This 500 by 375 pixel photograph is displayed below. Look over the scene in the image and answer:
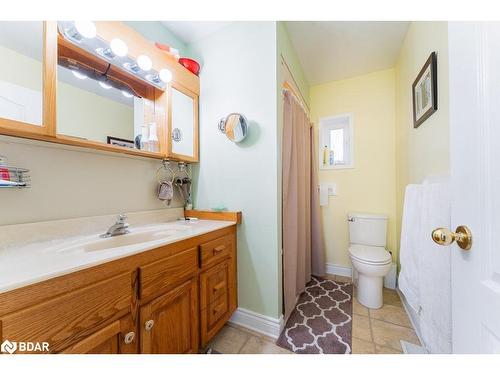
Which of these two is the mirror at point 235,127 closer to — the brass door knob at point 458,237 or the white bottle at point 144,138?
the white bottle at point 144,138

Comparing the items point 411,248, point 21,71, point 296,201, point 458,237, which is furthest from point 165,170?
point 411,248

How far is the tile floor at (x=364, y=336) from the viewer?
1197 mm

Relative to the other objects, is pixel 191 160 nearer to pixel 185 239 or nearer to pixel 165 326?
pixel 185 239

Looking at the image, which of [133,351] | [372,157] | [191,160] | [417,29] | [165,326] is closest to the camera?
[133,351]

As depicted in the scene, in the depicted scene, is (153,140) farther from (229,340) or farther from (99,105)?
(229,340)

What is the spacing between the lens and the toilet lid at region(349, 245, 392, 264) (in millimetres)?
1573

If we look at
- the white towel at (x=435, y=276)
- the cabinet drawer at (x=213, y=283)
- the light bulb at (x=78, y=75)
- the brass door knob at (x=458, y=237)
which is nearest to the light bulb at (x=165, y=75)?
the light bulb at (x=78, y=75)

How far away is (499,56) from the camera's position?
39 centimetres

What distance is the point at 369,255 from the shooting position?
165cm

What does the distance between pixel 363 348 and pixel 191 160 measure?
5.72ft

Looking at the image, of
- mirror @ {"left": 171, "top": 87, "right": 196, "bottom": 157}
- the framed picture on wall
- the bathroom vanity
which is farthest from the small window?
the bathroom vanity

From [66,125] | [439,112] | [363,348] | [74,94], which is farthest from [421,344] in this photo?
[74,94]

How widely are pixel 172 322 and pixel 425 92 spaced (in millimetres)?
2014
